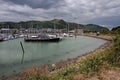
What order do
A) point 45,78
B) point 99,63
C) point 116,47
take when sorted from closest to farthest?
point 45,78
point 99,63
point 116,47

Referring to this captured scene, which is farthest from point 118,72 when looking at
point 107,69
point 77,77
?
point 77,77

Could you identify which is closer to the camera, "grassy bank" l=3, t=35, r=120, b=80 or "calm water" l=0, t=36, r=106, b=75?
"grassy bank" l=3, t=35, r=120, b=80

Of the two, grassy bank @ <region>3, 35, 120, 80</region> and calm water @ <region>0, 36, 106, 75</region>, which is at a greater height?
grassy bank @ <region>3, 35, 120, 80</region>

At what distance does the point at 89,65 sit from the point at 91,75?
6.40 ft

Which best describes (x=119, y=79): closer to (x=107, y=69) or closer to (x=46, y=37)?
(x=107, y=69)

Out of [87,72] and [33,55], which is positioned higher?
[87,72]

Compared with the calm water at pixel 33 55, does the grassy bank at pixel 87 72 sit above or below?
above

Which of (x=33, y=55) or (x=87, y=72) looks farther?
(x=33, y=55)

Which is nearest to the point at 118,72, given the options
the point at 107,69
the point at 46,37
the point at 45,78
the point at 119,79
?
the point at 107,69

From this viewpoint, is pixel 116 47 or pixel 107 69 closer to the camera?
pixel 107 69

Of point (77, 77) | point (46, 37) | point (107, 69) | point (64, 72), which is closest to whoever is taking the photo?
point (77, 77)

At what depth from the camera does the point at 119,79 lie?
→ 11.1 m

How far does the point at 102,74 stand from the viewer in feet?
39.8

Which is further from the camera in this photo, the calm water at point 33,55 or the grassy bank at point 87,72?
the calm water at point 33,55
